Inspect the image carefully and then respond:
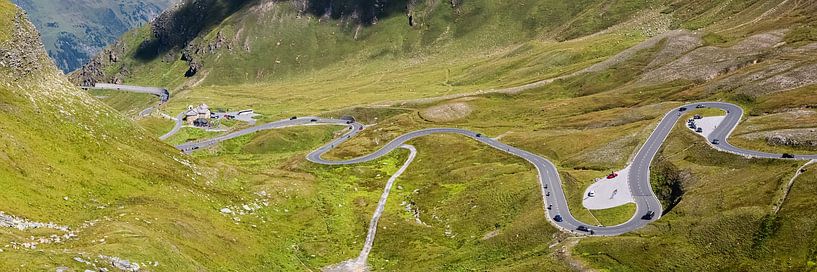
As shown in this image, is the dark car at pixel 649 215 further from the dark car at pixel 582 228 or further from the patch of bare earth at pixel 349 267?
the patch of bare earth at pixel 349 267

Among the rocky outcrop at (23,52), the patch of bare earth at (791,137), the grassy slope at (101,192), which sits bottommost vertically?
the patch of bare earth at (791,137)

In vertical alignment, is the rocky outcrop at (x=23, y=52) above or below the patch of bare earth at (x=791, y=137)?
above

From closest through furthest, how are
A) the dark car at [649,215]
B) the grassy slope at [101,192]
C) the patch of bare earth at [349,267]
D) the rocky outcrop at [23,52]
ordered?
1. the grassy slope at [101,192]
2. the patch of bare earth at [349,267]
3. the rocky outcrop at [23,52]
4. the dark car at [649,215]

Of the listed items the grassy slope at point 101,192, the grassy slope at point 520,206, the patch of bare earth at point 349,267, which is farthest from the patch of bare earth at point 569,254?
the grassy slope at point 101,192

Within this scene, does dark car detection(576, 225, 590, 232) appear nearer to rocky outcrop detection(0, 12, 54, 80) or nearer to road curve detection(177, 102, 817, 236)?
road curve detection(177, 102, 817, 236)

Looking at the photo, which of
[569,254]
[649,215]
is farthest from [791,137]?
[569,254]

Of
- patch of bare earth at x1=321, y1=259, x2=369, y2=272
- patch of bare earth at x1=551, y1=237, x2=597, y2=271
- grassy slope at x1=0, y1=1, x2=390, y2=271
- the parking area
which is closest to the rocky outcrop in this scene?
grassy slope at x1=0, y1=1, x2=390, y2=271

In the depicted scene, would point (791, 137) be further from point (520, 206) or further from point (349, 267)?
point (349, 267)

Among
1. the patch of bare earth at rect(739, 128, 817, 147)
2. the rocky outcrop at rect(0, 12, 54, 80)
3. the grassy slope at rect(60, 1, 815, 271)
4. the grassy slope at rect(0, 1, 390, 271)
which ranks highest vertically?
the rocky outcrop at rect(0, 12, 54, 80)

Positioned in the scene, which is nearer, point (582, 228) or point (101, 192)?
point (101, 192)

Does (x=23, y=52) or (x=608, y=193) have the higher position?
(x=23, y=52)

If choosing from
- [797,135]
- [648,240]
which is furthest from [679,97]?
[648,240]

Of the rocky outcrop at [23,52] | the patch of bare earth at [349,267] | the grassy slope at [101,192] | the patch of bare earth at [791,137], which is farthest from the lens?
the patch of bare earth at [791,137]
